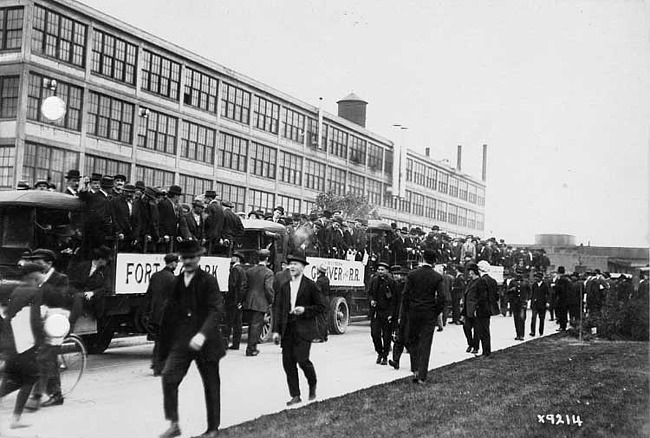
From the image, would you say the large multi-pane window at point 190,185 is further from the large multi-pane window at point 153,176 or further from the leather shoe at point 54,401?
the leather shoe at point 54,401

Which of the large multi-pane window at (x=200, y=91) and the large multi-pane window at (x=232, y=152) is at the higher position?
the large multi-pane window at (x=200, y=91)

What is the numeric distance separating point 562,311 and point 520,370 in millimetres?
10024

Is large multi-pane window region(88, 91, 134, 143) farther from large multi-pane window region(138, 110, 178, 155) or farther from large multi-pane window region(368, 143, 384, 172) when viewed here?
large multi-pane window region(368, 143, 384, 172)

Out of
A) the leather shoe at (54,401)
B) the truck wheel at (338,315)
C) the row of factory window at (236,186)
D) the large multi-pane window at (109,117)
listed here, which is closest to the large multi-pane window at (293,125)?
the row of factory window at (236,186)

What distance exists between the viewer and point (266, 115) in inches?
1414

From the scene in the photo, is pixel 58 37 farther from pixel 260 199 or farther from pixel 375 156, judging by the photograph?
pixel 260 199

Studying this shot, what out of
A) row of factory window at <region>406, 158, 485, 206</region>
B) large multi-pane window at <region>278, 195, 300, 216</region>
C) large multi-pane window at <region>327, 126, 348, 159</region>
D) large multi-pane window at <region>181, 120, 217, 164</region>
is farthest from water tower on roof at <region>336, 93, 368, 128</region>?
large multi-pane window at <region>278, 195, 300, 216</region>

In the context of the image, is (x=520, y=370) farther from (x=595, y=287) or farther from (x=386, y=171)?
(x=386, y=171)

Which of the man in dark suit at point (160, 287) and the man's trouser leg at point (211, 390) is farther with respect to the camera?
the man in dark suit at point (160, 287)

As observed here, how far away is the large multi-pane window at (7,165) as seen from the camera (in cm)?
2506

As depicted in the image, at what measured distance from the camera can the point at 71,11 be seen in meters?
22.6

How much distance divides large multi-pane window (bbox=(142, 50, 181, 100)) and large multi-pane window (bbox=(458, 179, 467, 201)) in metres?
33.4

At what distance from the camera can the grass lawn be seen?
7.47 metres

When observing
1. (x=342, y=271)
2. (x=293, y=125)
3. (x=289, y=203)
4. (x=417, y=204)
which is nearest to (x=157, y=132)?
(x=293, y=125)
